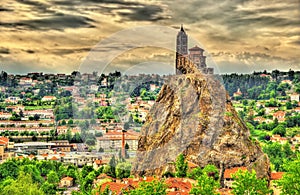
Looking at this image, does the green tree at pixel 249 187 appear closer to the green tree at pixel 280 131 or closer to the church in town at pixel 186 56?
the church in town at pixel 186 56

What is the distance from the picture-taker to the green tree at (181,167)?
22.2m

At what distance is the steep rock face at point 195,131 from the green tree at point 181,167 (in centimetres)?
98

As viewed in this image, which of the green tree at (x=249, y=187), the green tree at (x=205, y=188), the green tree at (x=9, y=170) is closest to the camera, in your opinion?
the green tree at (x=249, y=187)

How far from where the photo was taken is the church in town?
27.9m

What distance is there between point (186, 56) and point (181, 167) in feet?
27.0

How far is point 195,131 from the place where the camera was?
26.0 m

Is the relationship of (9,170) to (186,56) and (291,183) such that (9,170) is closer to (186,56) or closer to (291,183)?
(186,56)

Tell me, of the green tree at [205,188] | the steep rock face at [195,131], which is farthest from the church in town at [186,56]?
the green tree at [205,188]

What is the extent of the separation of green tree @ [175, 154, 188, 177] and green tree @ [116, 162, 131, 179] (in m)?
3.55

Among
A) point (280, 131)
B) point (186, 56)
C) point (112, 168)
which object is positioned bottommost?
point (112, 168)

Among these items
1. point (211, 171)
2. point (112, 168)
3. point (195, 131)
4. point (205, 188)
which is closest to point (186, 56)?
point (195, 131)

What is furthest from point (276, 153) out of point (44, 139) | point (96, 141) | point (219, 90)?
point (44, 139)

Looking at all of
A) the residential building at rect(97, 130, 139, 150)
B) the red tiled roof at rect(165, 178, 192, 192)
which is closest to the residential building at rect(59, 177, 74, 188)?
the residential building at rect(97, 130, 139, 150)

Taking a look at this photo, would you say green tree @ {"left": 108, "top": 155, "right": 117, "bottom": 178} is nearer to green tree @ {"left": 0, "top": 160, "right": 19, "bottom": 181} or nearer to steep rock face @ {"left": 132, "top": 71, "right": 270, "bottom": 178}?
steep rock face @ {"left": 132, "top": 71, "right": 270, "bottom": 178}
